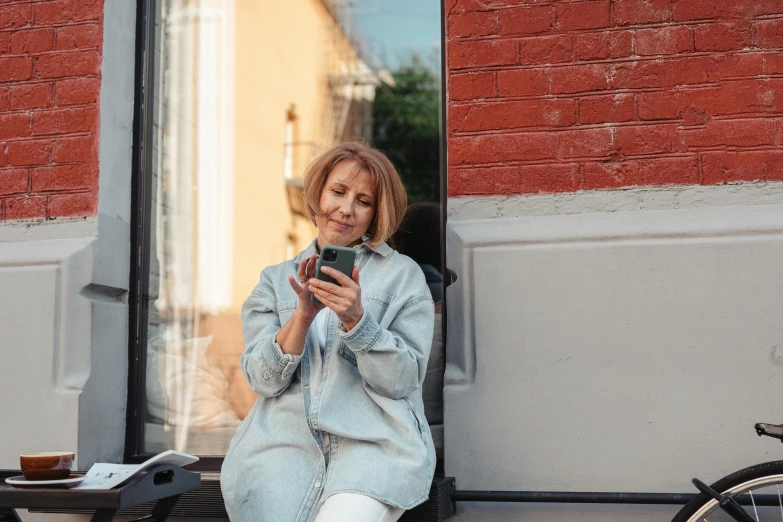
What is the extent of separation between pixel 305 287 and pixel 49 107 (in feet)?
5.76

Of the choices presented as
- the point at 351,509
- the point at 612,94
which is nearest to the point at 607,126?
the point at 612,94

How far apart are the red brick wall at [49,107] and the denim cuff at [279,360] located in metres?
1.31

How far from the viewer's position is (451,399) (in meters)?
3.22

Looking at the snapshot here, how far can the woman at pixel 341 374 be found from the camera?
2551 mm

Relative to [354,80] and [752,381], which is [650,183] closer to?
[752,381]

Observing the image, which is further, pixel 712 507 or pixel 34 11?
pixel 34 11

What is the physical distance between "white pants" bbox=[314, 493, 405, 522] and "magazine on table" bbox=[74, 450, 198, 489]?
0.44 metres

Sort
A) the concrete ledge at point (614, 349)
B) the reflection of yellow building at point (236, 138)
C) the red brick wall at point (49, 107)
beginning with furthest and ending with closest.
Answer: the reflection of yellow building at point (236, 138) < the red brick wall at point (49, 107) < the concrete ledge at point (614, 349)

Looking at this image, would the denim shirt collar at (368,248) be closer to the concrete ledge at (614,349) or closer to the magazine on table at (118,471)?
the concrete ledge at (614,349)

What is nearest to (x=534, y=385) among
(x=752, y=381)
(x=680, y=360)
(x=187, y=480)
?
(x=680, y=360)

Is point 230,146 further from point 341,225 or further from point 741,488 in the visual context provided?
point 741,488

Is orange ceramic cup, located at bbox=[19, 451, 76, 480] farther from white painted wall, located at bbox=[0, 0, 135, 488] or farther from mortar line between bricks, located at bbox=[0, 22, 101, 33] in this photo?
mortar line between bricks, located at bbox=[0, 22, 101, 33]

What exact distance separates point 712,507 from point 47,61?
2.98 m

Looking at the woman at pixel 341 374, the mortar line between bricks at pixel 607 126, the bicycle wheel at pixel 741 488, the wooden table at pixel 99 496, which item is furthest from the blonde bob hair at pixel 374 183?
the bicycle wheel at pixel 741 488
